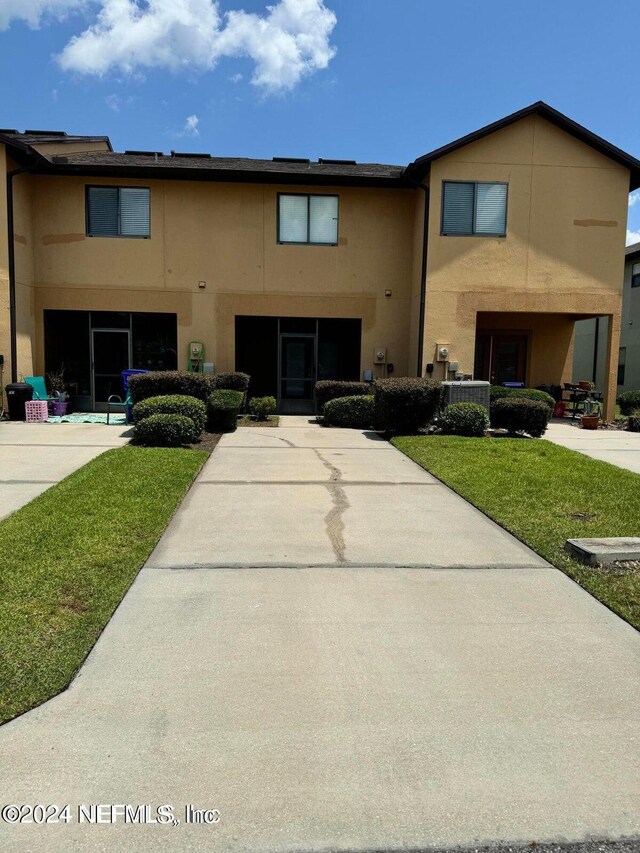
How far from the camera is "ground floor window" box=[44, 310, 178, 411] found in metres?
17.1

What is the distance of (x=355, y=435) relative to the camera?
13.0 metres

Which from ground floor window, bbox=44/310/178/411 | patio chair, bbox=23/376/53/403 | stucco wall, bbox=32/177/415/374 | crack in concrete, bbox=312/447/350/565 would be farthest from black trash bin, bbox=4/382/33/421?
crack in concrete, bbox=312/447/350/565

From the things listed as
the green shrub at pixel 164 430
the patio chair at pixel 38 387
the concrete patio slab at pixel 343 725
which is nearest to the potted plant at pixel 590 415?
the green shrub at pixel 164 430

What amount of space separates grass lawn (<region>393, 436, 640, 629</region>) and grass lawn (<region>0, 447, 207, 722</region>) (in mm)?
3569

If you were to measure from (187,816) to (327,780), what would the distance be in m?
0.60

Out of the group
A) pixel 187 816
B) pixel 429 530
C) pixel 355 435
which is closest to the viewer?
pixel 187 816

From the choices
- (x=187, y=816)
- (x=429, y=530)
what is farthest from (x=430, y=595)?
(x=187, y=816)

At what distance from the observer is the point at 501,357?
19625mm

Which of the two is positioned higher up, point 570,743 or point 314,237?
point 314,237

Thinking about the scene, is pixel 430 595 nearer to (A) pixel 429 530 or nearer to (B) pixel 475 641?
(B) pixel 475 641

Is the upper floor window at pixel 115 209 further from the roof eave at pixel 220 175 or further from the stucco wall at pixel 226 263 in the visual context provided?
the roof eave at pixel 220 175

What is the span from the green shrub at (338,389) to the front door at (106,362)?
5.44m

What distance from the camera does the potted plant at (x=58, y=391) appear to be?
1594 cm

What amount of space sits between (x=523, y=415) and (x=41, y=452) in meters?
9.02
